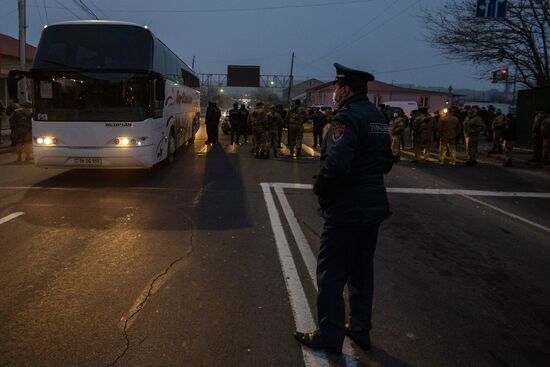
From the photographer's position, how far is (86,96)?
33.9 feet

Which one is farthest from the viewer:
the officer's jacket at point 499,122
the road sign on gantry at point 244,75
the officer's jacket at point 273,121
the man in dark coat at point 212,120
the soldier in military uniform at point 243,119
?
the road sign on gantry at point 244,75

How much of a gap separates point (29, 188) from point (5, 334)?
677 cm

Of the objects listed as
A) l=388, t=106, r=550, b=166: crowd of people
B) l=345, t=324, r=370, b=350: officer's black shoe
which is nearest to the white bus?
l=345, t=324, r=370, b=350: officer's black shoe

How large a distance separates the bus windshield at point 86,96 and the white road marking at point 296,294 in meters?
4.69

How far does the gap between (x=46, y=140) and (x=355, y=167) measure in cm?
843

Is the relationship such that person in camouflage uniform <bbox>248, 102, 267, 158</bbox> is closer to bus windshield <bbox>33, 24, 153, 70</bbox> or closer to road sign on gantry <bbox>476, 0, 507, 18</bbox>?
bus windshield <bbox>33, 24, 153, 70</bbox>

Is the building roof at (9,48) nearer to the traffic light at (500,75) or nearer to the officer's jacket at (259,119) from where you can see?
the officer's jacket at (259,119)

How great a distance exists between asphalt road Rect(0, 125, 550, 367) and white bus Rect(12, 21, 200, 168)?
721 millimetres

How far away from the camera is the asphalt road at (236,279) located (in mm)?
3672

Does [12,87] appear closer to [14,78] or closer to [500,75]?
[14,78]

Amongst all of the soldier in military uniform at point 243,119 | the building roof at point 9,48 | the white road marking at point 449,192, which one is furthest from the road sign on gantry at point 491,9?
the building roof at point 9,48

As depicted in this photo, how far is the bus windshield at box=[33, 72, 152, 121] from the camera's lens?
10234 millimetres

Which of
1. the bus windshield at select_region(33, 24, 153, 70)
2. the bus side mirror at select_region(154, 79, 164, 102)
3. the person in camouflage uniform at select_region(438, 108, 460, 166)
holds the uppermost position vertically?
the bus windshield at select_region(33, 24, 153, 70)

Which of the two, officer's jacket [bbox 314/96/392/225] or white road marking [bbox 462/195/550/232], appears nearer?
officer's jacket [bbox 314/96/392/225]
